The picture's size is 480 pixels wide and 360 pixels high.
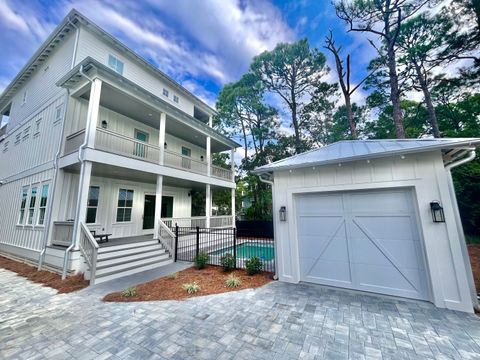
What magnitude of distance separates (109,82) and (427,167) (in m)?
10.1

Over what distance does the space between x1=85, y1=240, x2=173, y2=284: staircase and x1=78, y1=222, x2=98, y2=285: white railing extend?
8.3 inches

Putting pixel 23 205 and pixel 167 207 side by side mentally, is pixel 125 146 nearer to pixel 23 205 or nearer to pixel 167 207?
pixel 167 207

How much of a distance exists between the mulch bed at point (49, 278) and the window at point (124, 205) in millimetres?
3316

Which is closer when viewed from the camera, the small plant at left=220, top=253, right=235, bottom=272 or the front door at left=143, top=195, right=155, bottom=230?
the small plant at left=220, top=253, right=235, bottom=272

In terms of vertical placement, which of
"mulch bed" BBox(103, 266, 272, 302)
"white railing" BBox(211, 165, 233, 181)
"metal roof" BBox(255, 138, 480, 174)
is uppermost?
"white railing" BBox(211, 165, 233, 181)

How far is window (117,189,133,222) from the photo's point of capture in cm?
979

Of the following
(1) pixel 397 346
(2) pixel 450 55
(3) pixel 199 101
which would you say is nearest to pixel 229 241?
(1) pixel 397 346

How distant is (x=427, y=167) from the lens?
164 inches

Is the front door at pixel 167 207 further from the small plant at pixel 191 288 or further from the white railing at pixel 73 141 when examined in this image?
the small plant at pixel 191 288

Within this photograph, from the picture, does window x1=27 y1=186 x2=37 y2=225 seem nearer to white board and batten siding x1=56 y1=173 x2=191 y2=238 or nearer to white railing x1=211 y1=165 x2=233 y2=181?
white board and batten siding x1=56 y1=173 x2=191 y2=238

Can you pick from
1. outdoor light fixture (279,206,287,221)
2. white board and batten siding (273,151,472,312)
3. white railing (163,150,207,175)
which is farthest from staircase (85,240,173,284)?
outdoor light fixture (279,206,287,221)

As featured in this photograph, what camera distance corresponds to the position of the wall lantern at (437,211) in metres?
3.93

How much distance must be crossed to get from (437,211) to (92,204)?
1168 cm

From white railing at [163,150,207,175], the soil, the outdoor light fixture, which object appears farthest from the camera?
white railing at [163,150,207,175]
